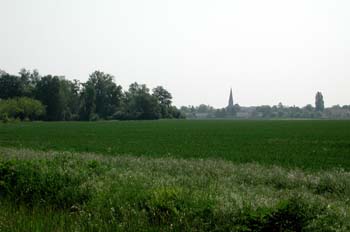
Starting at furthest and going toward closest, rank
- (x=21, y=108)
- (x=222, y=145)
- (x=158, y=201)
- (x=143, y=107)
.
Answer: (x=143, y=107), (x=21, y=108), (x=222, y=145), (x=158, y=201)

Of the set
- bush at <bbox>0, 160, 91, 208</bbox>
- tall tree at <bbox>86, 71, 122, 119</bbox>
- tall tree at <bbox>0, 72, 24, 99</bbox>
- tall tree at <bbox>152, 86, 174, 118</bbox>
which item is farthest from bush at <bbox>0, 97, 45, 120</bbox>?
bush at <bbox>0, 160, 91, 208</bbox>

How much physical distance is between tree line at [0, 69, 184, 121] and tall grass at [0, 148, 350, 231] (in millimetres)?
104291

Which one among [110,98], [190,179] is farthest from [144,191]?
[110,98]

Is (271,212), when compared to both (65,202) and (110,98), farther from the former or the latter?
(110,98)

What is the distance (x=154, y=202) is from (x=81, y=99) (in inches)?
5388

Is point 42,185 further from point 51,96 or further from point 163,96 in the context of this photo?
point 163,96

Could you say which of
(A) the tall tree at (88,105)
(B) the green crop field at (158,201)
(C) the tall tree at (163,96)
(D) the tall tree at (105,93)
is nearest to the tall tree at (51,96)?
(A) the tall tree at (88,105)

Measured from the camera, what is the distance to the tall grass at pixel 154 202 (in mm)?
6078

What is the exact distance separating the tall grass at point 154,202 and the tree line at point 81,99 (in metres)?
104

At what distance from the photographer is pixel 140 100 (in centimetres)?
14012

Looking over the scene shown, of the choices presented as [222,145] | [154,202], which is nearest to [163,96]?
[222,145]

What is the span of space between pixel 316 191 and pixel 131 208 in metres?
5.41

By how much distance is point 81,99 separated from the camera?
139 metres

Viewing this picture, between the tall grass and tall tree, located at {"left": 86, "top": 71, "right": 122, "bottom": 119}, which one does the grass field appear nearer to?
the tall grass
